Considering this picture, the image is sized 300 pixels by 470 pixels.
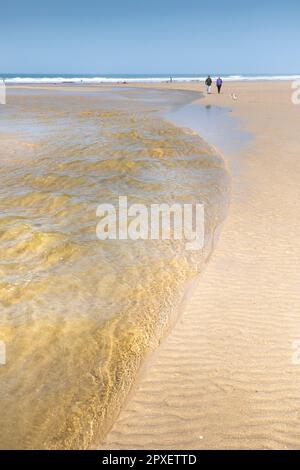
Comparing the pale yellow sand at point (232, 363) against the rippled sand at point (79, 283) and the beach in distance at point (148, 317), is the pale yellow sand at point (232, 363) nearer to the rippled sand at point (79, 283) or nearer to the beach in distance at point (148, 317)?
the beach in distance at point (148, 317)

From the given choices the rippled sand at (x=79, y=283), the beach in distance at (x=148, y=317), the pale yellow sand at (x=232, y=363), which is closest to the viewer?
the pale yellow sand at (x=232, y=363)

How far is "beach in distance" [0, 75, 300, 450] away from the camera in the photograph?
11.5 feet

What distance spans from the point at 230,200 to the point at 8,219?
493 cm

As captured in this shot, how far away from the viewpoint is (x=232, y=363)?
13.7 ft

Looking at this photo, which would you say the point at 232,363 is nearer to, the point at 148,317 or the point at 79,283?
the point at 148,317

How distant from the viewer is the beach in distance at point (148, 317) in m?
3.52

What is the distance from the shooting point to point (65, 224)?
24.3 feet

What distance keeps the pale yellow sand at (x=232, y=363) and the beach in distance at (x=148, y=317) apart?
15 mm

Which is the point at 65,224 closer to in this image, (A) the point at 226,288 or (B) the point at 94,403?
(A) the point at 226,288

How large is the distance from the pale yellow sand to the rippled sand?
0.88ft

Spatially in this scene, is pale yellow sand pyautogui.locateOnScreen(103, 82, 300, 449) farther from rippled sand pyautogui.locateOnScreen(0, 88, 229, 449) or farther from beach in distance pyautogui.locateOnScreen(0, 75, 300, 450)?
rippled sand pyautogui.locateOnScreen(0, 88, 229, 449)

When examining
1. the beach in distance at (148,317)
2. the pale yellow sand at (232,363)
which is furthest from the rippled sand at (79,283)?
the pale yellow sand at (232,363)

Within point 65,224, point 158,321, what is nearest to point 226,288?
point 158,321

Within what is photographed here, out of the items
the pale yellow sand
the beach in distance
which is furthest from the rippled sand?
the pale yellow sand
